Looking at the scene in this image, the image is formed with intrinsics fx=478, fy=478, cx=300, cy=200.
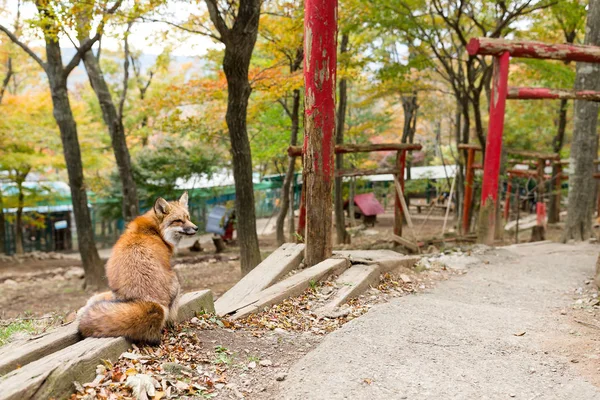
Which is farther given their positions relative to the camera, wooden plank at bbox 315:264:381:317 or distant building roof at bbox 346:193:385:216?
distant building roof at bbox 346:193:385:216

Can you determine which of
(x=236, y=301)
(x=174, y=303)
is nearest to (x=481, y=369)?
(x=174, y=303)

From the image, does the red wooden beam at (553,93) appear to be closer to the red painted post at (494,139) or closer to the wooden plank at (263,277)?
the red painted post at (494,139)

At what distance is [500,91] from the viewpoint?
8828 mm

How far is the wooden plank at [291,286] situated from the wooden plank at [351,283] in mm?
149

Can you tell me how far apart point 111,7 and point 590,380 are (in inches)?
387

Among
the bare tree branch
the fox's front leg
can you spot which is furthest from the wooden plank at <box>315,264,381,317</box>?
the bare tree branch

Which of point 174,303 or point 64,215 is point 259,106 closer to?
point 174,303

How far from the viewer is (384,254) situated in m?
6.91

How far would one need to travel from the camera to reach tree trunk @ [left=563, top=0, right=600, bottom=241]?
33.7 feet

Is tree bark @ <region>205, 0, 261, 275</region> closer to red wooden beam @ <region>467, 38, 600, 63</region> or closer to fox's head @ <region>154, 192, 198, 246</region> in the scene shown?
red wooden beam @ <region>467, 38, 600, 63</region>

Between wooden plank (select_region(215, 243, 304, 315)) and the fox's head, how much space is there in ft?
2.98

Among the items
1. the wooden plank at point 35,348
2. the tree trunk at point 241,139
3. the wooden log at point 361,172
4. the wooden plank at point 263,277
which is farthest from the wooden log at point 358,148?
the wooden plank at point 35,348

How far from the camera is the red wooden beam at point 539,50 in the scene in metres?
8.43

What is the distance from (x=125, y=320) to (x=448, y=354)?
236 centimetres
